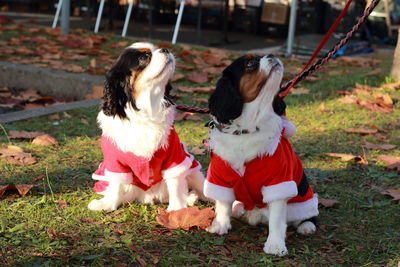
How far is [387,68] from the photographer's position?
855cm

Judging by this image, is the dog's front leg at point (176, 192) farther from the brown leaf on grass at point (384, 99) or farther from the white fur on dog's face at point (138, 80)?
the brown leaf on grass at point (384, 99)

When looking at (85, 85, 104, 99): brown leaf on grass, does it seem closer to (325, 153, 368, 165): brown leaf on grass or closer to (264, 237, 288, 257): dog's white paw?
(325, 153, 368, 165): brown leaf on grass

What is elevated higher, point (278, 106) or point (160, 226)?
point (278, 106)

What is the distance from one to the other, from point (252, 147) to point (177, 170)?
656 mm

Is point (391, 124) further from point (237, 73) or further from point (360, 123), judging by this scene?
point (237, 73)

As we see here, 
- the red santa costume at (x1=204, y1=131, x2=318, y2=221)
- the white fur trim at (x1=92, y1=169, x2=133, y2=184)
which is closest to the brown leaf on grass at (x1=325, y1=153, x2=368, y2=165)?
the red santa costume at (x1=204, y1=131, x2=318, y2=221)

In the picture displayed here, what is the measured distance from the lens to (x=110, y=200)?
11.8ft

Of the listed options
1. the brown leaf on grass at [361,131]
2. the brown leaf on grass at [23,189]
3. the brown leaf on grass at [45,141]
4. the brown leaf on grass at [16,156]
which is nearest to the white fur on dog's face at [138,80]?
the brown leaf on grass at [23,189]

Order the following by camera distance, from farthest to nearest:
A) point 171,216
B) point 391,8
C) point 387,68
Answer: point 391,8, point 387,68, point 171,216

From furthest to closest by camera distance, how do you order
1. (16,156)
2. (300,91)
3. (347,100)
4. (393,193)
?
(300,91) → (347,100) → (16,156) → (393,193)

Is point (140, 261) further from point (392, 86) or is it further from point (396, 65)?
point (396, 65)

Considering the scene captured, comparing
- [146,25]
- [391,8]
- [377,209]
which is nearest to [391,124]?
[377,209]

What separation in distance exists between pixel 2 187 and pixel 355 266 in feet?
7.33

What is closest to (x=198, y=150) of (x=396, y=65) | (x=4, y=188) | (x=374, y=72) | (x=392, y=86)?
(x=4, y=188)
